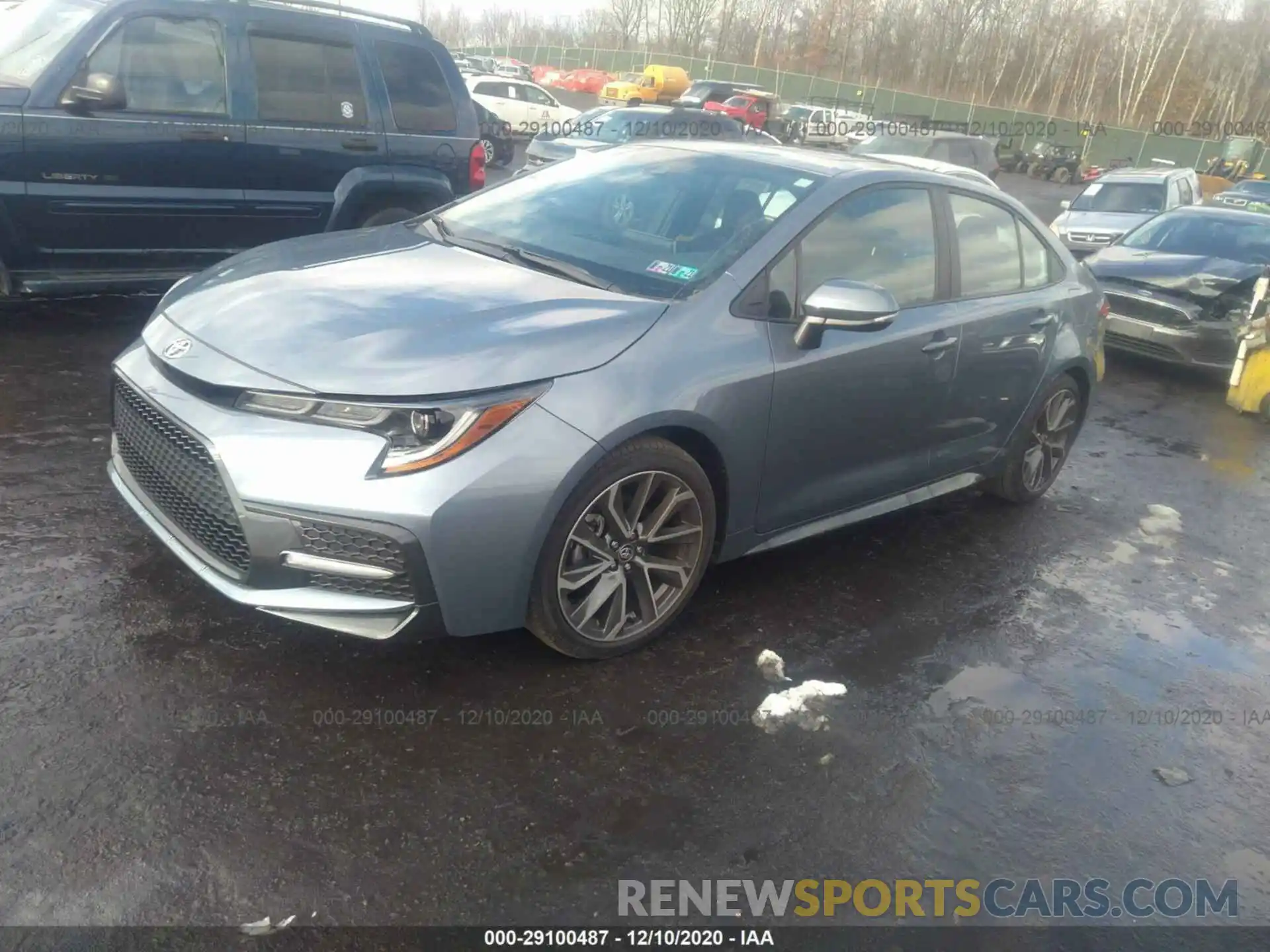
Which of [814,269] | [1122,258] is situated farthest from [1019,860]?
[1122,258]

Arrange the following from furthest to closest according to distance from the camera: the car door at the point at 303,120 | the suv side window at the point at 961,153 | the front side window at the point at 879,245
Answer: the suv side window at the point at 961,153
the car door at the point at 303,120
the front side window at the point at 879,245

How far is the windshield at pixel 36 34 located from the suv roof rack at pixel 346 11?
879 mm

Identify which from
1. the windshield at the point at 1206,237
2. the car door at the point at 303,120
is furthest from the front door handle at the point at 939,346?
the windshield at the point at 1206,237

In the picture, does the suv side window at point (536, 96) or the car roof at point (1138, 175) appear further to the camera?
the suv side window at point (536, 96)

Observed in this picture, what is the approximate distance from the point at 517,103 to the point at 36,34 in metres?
21.7

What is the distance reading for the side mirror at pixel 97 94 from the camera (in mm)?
5410

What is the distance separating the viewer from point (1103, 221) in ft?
53.2

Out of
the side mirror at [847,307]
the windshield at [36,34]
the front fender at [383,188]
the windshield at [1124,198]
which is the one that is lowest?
the windshield at [1124,198]

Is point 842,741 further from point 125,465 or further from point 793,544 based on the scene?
point 125,465

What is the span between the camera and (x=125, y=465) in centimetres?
342

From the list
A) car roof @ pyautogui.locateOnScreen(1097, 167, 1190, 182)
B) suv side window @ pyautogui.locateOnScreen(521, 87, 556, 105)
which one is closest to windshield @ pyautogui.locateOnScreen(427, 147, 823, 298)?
car roof @ pyautogui.locateOnScreen(1097, 167, 1190, 182)

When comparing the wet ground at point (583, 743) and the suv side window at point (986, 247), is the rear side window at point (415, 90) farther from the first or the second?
the suv side window at point (986, 247)

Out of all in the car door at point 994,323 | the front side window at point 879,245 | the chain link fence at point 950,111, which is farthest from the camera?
the chain link fence at point 950,111

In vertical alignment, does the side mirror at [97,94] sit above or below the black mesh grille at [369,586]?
above
